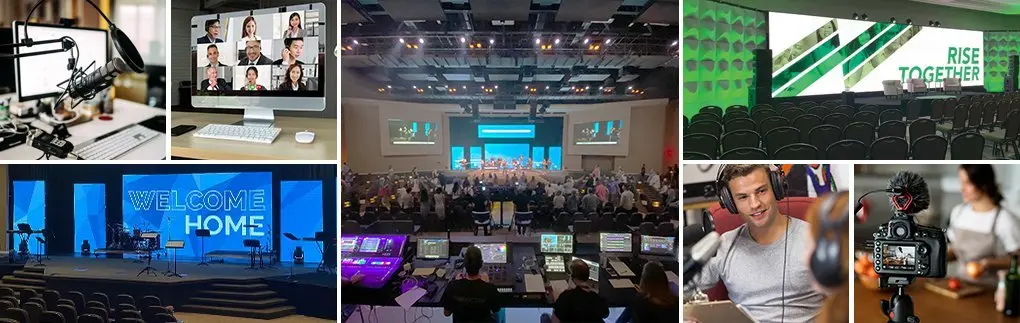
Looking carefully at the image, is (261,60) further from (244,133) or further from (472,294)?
(472,294)

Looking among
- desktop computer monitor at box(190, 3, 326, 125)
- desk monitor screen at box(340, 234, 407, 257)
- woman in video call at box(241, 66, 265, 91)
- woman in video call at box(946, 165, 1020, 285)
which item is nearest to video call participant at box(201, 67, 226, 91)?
desktop computer monitor at box(190, 3, 326, 125)

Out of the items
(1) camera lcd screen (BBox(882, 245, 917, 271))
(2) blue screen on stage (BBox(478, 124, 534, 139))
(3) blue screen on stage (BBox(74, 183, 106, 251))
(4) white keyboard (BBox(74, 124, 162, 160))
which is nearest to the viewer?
(1) camera lcd screen (BBox(882, 245, 917, 271))

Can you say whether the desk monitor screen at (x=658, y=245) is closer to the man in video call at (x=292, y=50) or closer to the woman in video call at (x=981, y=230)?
the woman in video call at (x=981, y=230)

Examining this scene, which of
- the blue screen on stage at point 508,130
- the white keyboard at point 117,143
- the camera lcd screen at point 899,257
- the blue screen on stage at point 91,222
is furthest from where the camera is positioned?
the blue screen on stage at point 91,222

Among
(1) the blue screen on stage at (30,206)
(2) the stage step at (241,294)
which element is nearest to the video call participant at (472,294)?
(2) the stage step at (241,294)

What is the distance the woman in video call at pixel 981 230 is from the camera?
316cm

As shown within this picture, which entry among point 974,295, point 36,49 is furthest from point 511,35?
point 974,295

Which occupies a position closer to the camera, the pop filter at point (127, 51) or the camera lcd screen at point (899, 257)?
the camera lcd screen at point (899, 257)

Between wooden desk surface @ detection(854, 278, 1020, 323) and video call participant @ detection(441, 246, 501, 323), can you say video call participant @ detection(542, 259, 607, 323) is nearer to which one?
video call participant @ detection(441, 246, 501, 323)

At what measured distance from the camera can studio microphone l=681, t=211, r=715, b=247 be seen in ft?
10.4

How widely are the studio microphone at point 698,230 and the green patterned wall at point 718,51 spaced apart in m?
0.57

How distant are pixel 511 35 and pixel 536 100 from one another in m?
0.37

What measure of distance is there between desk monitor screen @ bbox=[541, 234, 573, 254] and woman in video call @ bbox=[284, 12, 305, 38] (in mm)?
1713

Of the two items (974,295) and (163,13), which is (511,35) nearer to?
(163,13)
